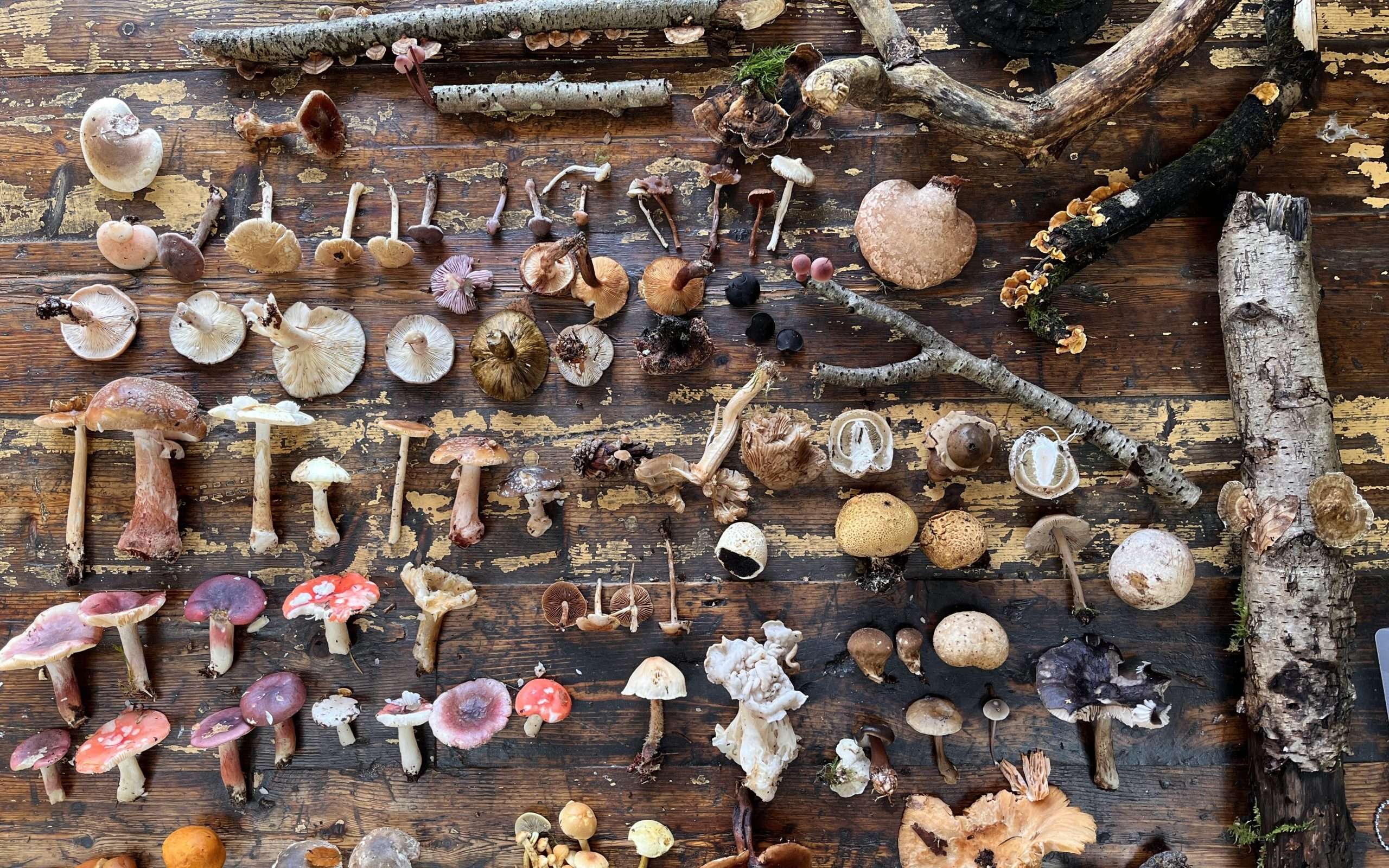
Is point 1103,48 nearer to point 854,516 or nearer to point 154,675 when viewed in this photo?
point 854,516

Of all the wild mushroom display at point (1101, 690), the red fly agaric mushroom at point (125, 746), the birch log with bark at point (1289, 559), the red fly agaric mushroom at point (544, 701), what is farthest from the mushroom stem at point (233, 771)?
the birch log with bark at point (1289, 559)

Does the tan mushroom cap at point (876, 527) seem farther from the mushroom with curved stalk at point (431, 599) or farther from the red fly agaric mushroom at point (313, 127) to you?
the red fly agaric mushroom at point (313, 127)

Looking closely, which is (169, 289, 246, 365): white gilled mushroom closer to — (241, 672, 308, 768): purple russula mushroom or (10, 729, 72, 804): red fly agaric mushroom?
(241, 672, 308, 768): purple russula mushroom

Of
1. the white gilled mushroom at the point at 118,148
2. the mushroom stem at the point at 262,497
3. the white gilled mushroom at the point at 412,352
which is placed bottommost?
the mushroom stem at the point at 262,497

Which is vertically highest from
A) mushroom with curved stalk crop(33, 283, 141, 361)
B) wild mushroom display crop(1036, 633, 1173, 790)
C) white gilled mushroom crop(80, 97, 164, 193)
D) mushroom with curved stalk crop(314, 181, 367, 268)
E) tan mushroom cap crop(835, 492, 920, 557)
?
white gilled mushroom crop(80, 97, 164, 193)

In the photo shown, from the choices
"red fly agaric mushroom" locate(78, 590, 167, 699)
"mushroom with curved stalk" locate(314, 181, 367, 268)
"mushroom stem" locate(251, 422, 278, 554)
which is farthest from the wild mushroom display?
"red fly agaric mushroom" locate(78, 590, 167, 699)

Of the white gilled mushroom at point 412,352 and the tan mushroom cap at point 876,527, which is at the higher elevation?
the white gilled mushroom at point 412,352

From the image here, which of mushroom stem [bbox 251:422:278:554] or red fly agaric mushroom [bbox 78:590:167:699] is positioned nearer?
red fly agaric mushroom [bbox 78:590:167:699]
